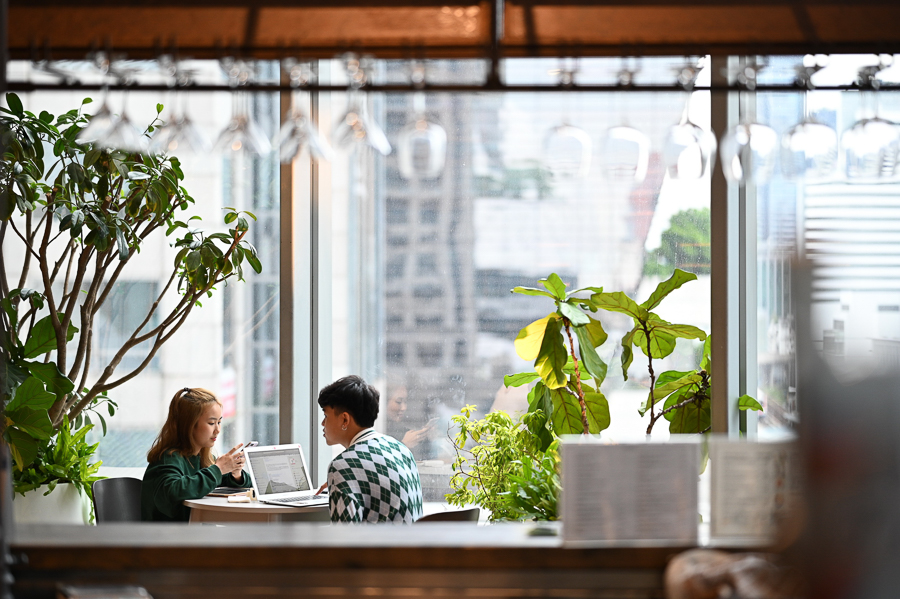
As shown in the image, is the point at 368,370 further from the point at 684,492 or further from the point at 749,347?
the point at 684,492

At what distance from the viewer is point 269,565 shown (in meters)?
2.09

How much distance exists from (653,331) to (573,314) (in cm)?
59

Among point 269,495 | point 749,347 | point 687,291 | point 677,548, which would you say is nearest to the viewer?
point 677,548

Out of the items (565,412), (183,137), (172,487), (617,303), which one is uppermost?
(183,137)

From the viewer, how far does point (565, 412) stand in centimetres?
431

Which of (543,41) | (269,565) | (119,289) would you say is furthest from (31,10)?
(119,289)

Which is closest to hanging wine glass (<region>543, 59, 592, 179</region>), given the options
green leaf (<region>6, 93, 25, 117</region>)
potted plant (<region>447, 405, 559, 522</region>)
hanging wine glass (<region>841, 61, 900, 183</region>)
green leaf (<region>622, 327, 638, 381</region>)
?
hanging wine glass (<region>841, 61, 900, 183</region>)

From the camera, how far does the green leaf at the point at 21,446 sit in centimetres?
394

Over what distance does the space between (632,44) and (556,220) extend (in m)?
3.42

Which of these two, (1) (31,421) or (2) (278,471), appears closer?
(1) (31,421)

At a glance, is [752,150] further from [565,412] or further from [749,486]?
[565,412]

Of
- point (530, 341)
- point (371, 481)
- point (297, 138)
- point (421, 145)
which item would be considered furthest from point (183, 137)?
point (530, 341)

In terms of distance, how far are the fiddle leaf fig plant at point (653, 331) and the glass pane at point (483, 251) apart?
3.51 ft

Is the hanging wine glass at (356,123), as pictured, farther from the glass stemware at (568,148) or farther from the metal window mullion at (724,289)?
the metal window mullion at (724,289)
